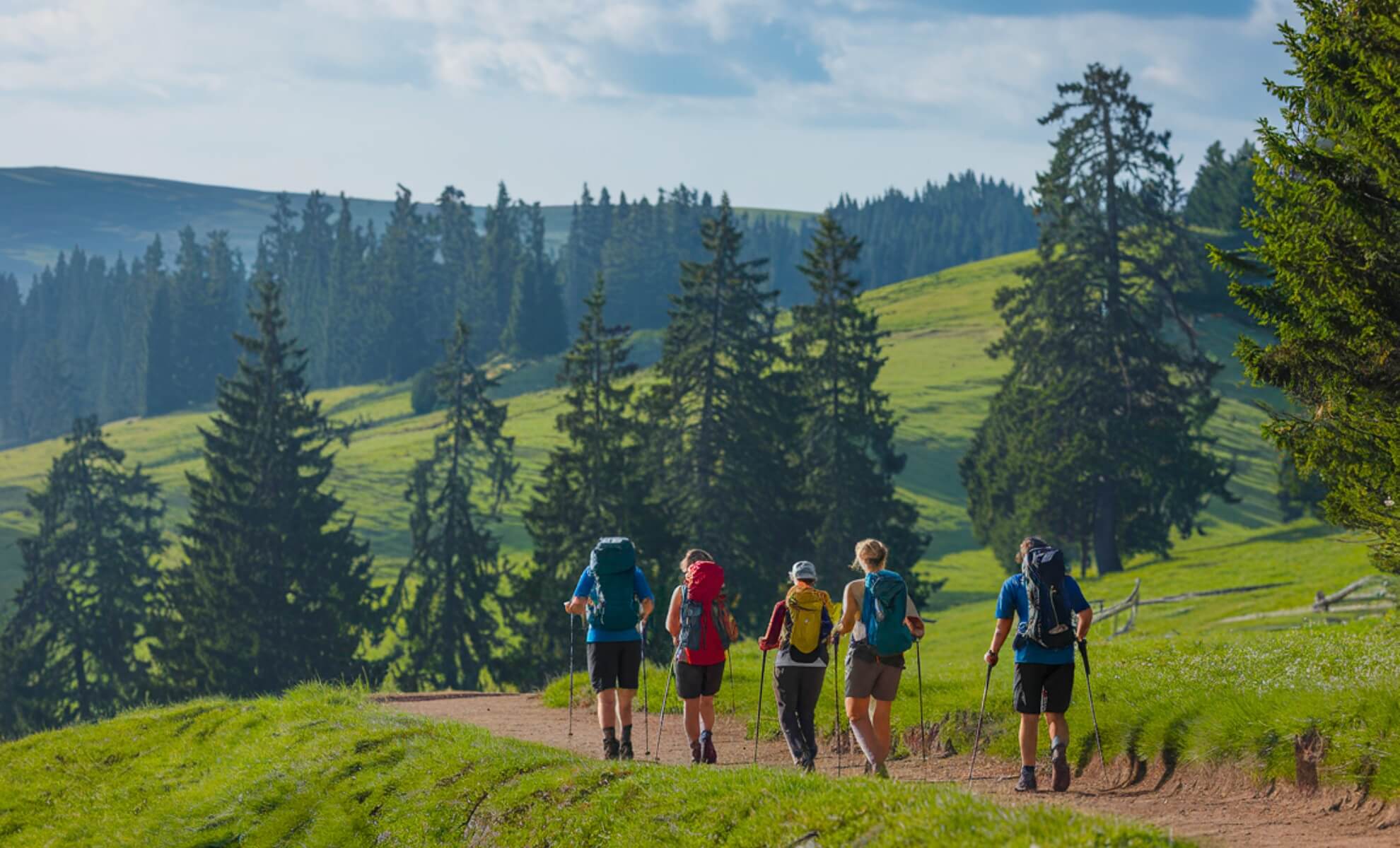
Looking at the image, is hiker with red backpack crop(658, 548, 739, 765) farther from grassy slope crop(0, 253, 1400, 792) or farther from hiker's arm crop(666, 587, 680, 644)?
grassy slope crop(0, 253, 1400, 792)

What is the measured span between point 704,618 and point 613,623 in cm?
95

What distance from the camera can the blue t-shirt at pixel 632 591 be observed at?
1299 centimetres

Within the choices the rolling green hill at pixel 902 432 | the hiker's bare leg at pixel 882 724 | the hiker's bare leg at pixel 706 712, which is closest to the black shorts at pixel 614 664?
the hiker's bare leg at pixel 706 712

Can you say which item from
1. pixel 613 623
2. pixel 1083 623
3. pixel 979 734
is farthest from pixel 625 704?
pixel 1083 623

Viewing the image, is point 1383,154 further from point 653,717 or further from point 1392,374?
point 653,717

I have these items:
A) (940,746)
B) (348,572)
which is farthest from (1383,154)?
(348,572)

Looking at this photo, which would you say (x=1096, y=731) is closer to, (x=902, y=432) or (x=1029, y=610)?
(x=1029, y=610)

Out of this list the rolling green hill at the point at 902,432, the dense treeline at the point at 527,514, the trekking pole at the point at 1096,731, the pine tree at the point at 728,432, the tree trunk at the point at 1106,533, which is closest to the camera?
the trekking pole at the point at 1096,731

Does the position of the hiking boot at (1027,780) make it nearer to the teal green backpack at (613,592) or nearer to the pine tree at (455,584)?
the teal green backpack at (613,592)

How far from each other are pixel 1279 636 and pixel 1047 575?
414 inches

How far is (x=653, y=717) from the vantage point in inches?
703

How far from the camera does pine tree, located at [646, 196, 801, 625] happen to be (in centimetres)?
5003

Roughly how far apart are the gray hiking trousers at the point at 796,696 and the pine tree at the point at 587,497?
112ft

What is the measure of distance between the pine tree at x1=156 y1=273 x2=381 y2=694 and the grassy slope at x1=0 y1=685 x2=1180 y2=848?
33352 mm
